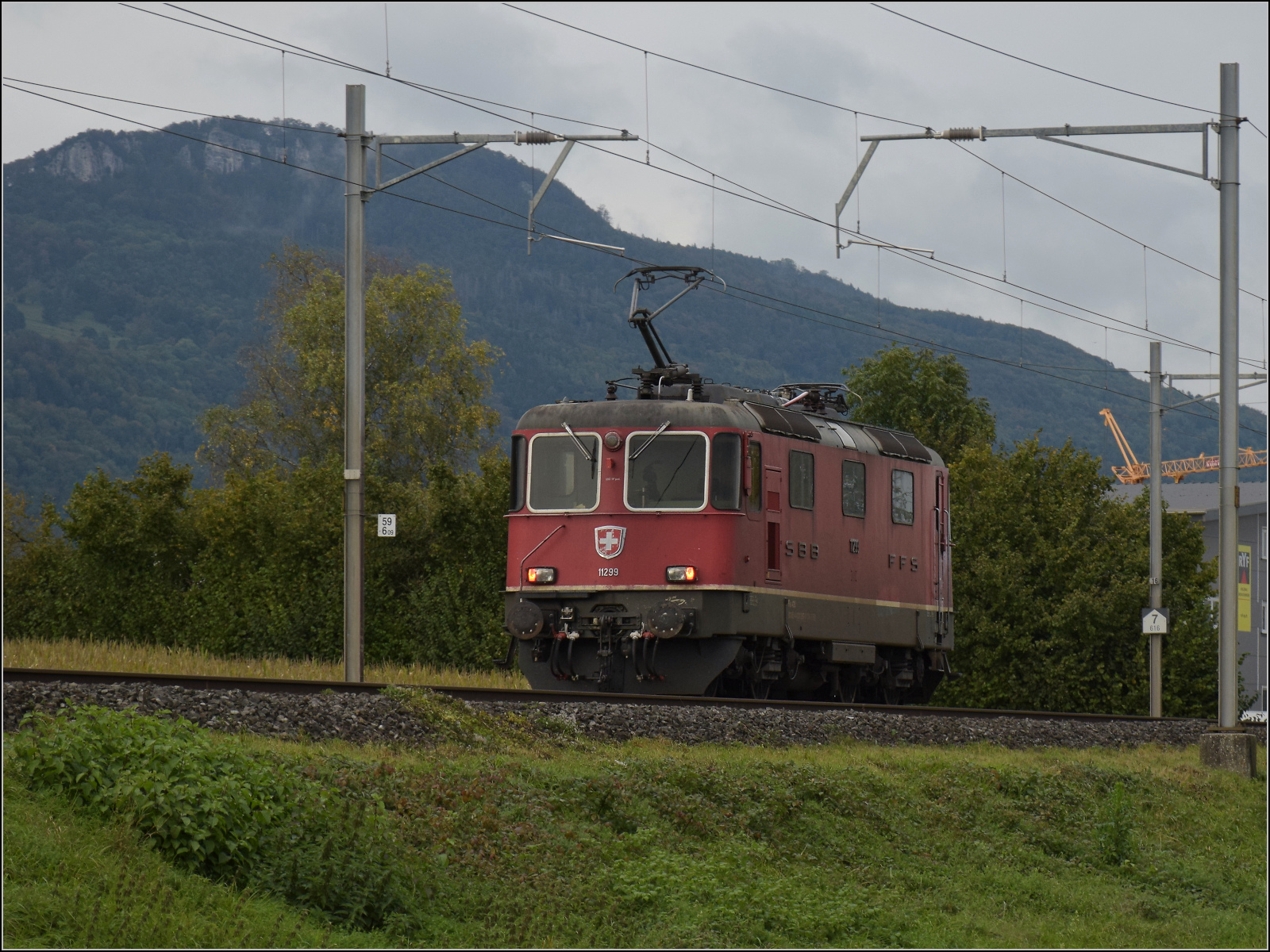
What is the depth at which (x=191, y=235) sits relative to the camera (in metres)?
195

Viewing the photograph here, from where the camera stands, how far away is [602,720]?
46.4 feet

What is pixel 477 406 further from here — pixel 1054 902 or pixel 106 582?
pixel 1054 902

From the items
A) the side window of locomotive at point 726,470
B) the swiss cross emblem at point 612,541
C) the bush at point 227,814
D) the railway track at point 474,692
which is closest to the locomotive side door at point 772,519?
the side window of locomotive at point 726,470

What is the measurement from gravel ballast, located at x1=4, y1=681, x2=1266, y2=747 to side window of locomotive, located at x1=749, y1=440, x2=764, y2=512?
260 cm

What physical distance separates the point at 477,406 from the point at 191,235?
15132 centimetres

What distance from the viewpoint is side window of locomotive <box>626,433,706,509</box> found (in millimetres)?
18141

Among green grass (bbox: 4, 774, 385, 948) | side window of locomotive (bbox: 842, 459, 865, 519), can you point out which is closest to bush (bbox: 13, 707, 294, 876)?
green grass (bbox: 4, 774, 385, 948)

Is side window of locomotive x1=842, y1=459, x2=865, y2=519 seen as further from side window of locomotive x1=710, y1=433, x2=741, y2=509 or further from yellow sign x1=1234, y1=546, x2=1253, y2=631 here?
yellow sign x1=1234, y1=546, x2=1253, y2=631

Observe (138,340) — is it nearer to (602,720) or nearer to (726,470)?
(726,470)

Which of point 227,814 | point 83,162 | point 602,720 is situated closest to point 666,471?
point 602,720

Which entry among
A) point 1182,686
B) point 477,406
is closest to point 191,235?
point 477,406

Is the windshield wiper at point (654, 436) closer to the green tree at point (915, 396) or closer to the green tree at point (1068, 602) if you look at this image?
the green tree at point (1068, 602)

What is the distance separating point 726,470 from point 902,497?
4851mm

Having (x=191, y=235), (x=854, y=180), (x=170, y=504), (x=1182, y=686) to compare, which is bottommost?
(x=1182, y=686)
